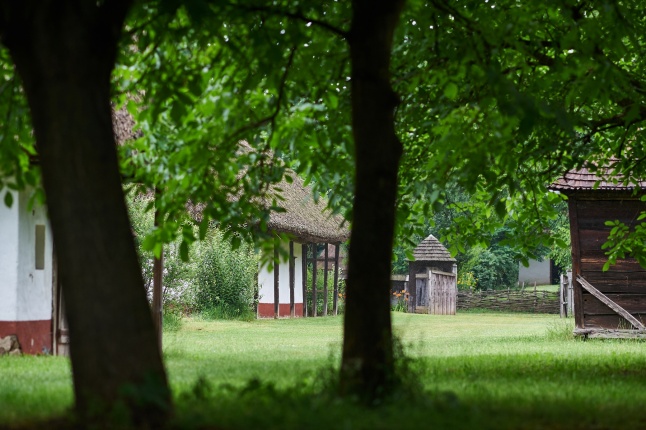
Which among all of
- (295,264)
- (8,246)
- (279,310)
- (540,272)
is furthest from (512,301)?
(8,246)

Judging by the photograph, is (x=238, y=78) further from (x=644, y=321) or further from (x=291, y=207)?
(x=291, y=207)

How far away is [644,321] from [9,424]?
678 inches

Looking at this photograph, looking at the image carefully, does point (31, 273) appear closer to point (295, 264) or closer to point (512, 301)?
point (295, 264)

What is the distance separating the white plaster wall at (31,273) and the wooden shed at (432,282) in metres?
25.3

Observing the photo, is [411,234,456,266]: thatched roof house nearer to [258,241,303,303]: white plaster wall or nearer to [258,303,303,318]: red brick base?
[258,241,303,303]: white plaster wall

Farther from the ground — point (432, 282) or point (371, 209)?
point (432, 282)

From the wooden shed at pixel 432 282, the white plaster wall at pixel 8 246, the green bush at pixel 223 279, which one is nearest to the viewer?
the white plaster wall at pixel 8 246

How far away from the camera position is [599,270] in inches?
819

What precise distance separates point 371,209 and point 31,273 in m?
8.92

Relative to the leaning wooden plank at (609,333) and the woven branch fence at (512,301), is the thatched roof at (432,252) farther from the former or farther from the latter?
the leaning wooden plank at (609,333)

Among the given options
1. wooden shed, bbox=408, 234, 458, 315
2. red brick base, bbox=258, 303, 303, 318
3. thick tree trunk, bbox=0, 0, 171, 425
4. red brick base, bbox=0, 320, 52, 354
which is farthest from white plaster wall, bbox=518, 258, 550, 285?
thick tree trunk, bbox=0, 0, 171, 425

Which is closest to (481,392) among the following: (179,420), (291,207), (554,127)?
(554,127)

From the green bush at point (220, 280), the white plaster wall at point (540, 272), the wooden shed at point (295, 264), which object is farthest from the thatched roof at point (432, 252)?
the white plaster wall at point (540, 272)

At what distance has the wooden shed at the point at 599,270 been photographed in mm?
20391
